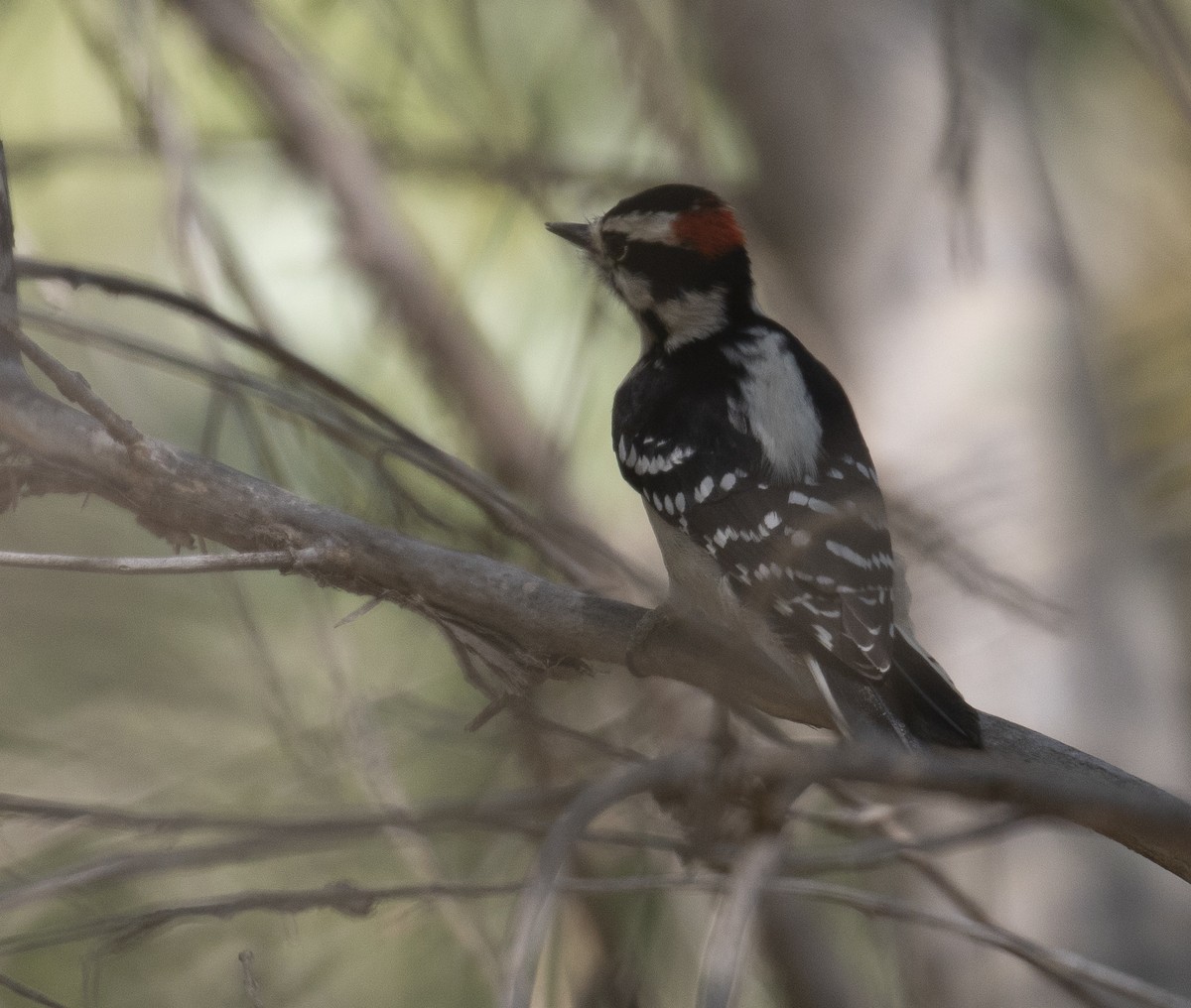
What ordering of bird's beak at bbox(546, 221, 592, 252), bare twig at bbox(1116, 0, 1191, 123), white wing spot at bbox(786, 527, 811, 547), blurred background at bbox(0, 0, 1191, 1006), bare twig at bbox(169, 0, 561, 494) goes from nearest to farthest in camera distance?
bare twig at bbox(1116, 0, 1191, 123)
white wing spot at bbox(786, 527, 811, 547)
blurred background at bbox(0, 0, 1191, 1006)
bird's beak at bbox(546, 221, 592, 252)
bare twig at bbox(169, 0, 561, 494)

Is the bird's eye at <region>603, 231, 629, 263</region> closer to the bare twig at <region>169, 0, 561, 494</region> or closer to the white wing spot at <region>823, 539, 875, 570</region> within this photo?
the bare twig at <region>169, 0, 561, 494</region>

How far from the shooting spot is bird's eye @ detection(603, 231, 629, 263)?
317cm

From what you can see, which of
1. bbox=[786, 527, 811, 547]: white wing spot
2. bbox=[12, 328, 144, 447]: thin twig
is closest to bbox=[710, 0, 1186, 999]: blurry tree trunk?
bbox=[786, 527, 811, 547]: white wing spot

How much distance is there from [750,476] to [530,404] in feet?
6.57

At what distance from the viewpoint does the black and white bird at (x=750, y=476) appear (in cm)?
224

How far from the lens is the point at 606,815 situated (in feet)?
9.55

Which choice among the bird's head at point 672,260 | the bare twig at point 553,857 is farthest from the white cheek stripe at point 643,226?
the bare twig at point 553,857

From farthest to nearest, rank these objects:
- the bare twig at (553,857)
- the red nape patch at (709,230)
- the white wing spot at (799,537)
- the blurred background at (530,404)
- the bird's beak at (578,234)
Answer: the bird's beak at (578,234)
the red nape patch at (709,230)
the blurred background at (530,404)
the white wing spot at (799,537)
the bare twig at (553,857)

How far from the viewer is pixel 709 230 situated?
3.10 m

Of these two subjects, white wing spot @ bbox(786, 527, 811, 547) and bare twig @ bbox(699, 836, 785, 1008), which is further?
white wing spot @ bbox(786, 527, 811, 547)

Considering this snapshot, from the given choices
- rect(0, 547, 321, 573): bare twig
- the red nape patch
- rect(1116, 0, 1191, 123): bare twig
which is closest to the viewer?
rect(1116, 0, 1191, 123): bare twig

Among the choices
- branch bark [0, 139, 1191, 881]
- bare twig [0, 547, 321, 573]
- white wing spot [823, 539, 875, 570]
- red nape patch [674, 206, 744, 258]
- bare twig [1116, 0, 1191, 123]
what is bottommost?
bare twig [0, 547, 321, 573]

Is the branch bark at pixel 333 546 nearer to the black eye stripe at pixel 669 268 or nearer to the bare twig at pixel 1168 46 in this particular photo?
the bare twig at pixel 1168 46

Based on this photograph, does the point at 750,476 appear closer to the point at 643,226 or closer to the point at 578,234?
the point at 643,226
